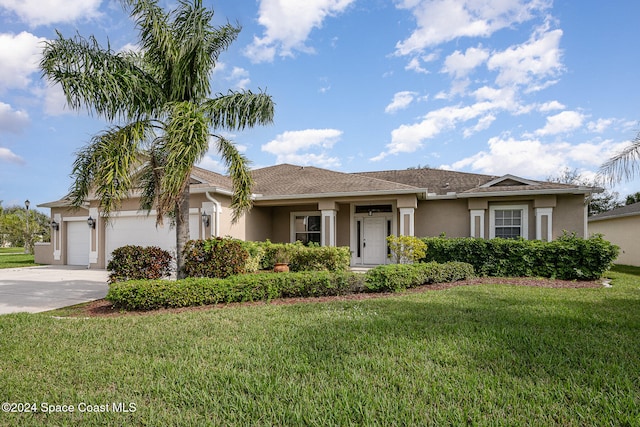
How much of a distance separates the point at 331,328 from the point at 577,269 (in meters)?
9.29

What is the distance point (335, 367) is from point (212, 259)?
5616 mm

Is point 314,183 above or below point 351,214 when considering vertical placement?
above

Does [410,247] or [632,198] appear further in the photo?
[632,198]

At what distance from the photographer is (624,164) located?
700 cm

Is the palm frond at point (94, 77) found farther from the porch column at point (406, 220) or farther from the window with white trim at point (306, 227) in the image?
the porch column at point (406, 220)

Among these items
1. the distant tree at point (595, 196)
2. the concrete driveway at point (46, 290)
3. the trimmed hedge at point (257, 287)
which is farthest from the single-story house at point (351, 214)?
the distant tree at point (595, 196)

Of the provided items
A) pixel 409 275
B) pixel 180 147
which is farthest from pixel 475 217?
pixel 180 147

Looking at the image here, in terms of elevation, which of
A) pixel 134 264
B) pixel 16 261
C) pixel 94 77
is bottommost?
pixel 16 261

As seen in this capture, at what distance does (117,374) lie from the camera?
3.23 meters

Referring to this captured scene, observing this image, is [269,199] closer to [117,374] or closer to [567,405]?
[117,374]

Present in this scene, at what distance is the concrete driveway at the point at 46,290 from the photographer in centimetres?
704

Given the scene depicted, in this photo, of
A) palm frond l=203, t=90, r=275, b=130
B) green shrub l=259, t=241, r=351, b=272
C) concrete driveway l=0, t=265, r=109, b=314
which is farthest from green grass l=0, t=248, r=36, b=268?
palm frond l=203, t=90, r=275, b=130

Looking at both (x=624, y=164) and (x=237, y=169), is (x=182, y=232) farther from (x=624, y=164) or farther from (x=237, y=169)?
(x=624, y=164)

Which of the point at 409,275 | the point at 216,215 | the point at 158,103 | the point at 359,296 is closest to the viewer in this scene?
the point at 359,296
